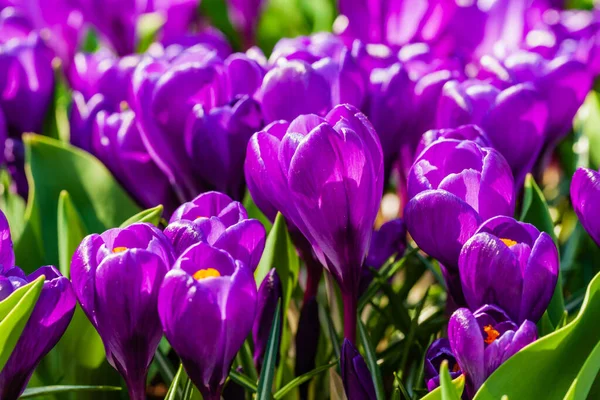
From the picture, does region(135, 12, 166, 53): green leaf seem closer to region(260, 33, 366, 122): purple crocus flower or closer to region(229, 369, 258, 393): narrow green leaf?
region(260, 33, 366, 122): purple crocus flower

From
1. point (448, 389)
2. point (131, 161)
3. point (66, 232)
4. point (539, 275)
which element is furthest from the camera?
point (131, 161)

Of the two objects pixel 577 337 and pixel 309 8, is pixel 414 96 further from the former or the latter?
pixel 309 8

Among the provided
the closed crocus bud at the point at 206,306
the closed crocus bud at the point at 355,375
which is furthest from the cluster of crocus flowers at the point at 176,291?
the closed crocus bud at the point at 355,375

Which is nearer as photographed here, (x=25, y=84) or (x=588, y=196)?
(x=588, y=196)

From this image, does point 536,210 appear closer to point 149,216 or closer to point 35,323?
point 149,216

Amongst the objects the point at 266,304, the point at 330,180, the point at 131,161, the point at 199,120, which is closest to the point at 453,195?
the point at 330,180

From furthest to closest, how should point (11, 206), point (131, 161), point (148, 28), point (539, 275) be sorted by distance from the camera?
point (148, 28)
point (11, 206)
point (131, 161)
point (539, 275)

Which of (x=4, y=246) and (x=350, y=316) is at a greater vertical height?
(x=4, y=246)
